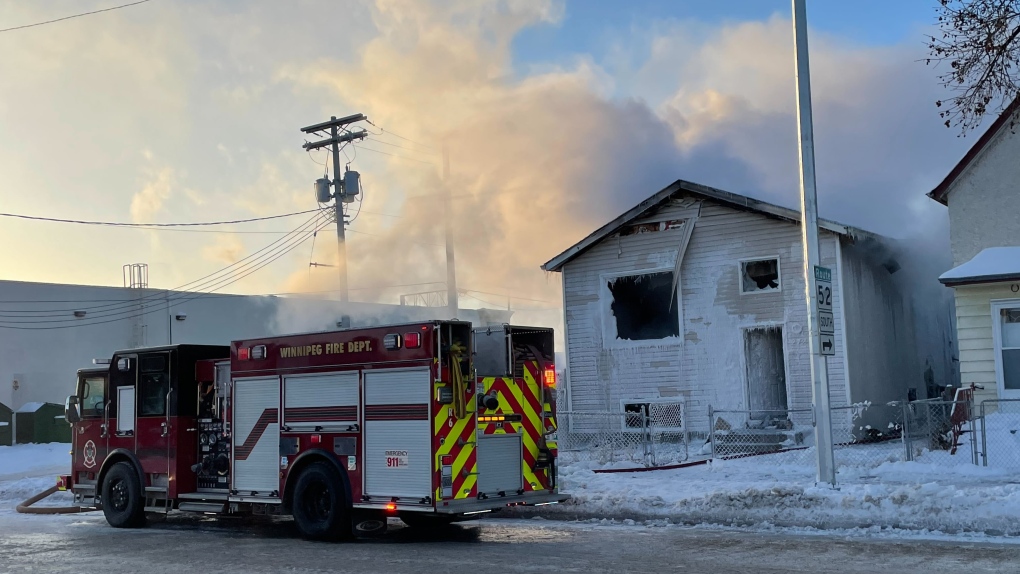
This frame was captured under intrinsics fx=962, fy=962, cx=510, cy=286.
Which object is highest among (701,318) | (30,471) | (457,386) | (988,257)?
(988,257)

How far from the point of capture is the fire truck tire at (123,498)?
1326cm

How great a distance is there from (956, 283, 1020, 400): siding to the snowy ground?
2095 mm

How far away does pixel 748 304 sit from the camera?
20.6 m

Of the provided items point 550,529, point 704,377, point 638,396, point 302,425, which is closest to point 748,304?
point 704,377

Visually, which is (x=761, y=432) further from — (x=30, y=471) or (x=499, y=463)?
(x=30, y=471)

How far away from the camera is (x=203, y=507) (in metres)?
12.6

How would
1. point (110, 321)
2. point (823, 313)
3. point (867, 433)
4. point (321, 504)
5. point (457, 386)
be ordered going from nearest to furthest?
point (457, 386), point (321, 504), point (823, 313), point (867, 433), point (110, 321)

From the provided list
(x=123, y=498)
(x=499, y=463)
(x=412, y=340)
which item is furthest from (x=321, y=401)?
(x=123, y=498)

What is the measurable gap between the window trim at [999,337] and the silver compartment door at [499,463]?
10.1m

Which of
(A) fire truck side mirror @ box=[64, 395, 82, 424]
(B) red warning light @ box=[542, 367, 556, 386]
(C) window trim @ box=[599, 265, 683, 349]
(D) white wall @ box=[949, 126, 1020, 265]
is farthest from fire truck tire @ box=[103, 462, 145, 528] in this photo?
(D) white wall @ box=[949, 126, 1020, 265]

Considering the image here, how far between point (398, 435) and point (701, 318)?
12.0 metres

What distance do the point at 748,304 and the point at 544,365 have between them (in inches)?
395

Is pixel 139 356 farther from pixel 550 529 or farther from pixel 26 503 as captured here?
pixel 550 529

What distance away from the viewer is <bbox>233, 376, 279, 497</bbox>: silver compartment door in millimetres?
11820
